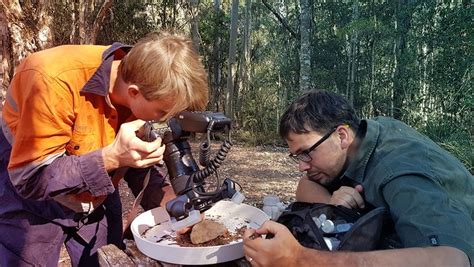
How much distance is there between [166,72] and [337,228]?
0.78 metres

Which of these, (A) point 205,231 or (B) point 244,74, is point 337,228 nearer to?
(A) point 205,231

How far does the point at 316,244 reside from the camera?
1346mm

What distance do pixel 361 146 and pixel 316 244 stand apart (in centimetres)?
47

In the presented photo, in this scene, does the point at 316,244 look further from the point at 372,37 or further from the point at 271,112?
the point at 372,37

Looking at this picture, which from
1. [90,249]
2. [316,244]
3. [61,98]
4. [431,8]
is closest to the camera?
[316,244]

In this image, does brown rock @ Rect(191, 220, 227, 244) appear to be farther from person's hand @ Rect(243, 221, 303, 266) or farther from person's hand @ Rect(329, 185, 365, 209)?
person's hand @ Rect(329, 185, 365, 209)

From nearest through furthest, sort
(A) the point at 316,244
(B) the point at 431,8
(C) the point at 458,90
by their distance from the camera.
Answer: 1. (A) the point at 316,244
2. (C) the point at 458,90
3. (B) the point at 431,8

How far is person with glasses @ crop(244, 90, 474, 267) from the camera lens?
122cm

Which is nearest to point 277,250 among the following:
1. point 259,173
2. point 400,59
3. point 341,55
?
point 259,173

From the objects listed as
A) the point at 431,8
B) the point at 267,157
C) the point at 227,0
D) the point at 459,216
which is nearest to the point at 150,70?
the point at 459,216

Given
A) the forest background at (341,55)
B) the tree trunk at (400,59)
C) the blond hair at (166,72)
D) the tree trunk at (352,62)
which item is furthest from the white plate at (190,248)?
the tree trunk at (352,62)

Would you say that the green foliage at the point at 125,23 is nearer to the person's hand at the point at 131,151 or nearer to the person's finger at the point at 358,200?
the person's hand at the point at 131,151

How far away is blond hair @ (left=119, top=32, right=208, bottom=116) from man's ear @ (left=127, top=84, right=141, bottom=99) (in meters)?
0.02

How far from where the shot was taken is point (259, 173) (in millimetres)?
6820
